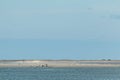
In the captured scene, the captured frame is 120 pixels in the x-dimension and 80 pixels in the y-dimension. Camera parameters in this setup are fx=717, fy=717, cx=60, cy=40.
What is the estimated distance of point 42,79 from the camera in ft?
389

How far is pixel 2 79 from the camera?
384 feet

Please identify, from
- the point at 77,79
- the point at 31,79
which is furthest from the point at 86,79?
the point at 31,79

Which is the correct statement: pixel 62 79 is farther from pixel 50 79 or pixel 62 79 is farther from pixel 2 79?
pixel 2 79

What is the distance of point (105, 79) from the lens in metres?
118

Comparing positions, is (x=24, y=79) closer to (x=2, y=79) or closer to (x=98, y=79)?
(x=2, y=79)

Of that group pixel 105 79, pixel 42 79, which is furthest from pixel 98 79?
pixel 42 79

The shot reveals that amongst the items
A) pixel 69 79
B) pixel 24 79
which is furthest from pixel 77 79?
pixel 24 79

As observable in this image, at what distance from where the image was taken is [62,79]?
119062mm

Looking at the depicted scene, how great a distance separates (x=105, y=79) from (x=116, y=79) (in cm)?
181

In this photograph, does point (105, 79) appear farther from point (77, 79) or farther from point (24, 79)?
point (24, 79)

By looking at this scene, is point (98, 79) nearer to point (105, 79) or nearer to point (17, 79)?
point (105, 79)

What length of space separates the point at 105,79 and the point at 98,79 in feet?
3.78

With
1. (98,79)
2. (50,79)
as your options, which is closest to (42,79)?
(50,79)

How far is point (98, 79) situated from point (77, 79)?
3458 mm
